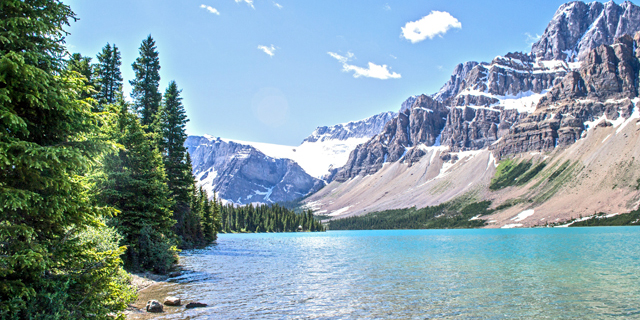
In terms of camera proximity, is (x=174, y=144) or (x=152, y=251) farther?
(x=174, y=144)

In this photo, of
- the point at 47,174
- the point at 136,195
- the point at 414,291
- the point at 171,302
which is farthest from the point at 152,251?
the point at 47,174

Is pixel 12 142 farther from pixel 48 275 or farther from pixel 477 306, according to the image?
pixel 477 306

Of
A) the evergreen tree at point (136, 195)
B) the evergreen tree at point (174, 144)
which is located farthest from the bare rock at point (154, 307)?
the evergreen tree at point (174, 144)

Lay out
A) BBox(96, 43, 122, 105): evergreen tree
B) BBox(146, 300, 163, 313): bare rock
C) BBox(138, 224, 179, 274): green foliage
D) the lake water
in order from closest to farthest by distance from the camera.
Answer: BBox(146, 300, 163, 313): bare rock < the lake water < BBox(138, 224, 179, 274): green foliage < BBox(96, 43, 122, 105): evergreen tree

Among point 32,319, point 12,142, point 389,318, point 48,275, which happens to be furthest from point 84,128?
point 389,318

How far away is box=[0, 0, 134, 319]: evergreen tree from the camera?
11.1m

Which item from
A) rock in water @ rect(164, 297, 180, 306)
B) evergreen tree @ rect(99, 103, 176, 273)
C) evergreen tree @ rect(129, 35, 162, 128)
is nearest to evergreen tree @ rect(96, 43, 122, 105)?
evergreen tree @ rect(129, 35, 162, 128)

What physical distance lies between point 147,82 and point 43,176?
58563mm

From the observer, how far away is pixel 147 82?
64562mm

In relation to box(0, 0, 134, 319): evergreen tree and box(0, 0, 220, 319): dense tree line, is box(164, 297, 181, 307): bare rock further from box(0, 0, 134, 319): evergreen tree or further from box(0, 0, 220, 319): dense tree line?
box(0, 0, 134, 319): evergreen tree

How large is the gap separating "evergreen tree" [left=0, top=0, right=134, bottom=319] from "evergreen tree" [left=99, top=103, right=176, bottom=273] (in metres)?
22.2

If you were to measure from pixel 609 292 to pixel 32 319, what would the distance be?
38423mm

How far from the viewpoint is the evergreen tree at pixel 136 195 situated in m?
35.3

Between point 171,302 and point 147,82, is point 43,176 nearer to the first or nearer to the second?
point 171,302
